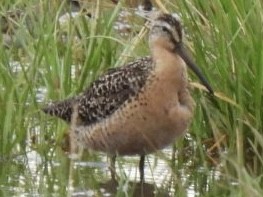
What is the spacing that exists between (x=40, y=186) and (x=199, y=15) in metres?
1.93

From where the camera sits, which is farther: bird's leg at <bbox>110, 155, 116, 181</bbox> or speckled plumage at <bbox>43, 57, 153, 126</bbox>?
speckled plumage at <bbox>43, 57, 153, 126</bbox>

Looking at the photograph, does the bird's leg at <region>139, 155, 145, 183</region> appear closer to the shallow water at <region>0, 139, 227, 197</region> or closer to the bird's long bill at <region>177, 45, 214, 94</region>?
the shallow water at <region>0, 139, 227, 197</region>

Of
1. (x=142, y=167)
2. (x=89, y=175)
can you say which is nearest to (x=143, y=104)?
(x=142, y=167)

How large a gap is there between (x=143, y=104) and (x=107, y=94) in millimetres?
410

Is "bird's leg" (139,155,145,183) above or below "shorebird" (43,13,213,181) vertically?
below

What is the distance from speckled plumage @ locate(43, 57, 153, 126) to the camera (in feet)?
21.6

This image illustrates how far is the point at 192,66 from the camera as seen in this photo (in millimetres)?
6551

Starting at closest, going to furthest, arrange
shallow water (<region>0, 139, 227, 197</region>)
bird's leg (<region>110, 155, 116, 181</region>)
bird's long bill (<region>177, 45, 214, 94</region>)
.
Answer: shallow water (<region>0, 139, 227, 197</region>)
bird's leg (<region>110, 155, 116, 181</region>)
bird's long bill (<region>177, 45, 214, 94</region>)

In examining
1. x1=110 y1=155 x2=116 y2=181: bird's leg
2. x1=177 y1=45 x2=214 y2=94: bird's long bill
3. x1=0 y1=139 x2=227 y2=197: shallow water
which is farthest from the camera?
x1=177 y1=45 x2=214 y2=94: bird's long bill

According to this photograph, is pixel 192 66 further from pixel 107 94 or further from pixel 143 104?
pixel 107 94

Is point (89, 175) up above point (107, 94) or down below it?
below

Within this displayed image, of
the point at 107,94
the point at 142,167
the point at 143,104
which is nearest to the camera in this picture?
the point at 143,104

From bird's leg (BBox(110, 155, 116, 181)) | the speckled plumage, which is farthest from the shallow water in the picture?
the speckled plumage

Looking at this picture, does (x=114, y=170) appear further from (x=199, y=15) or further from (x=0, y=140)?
(x=199, y=15)
